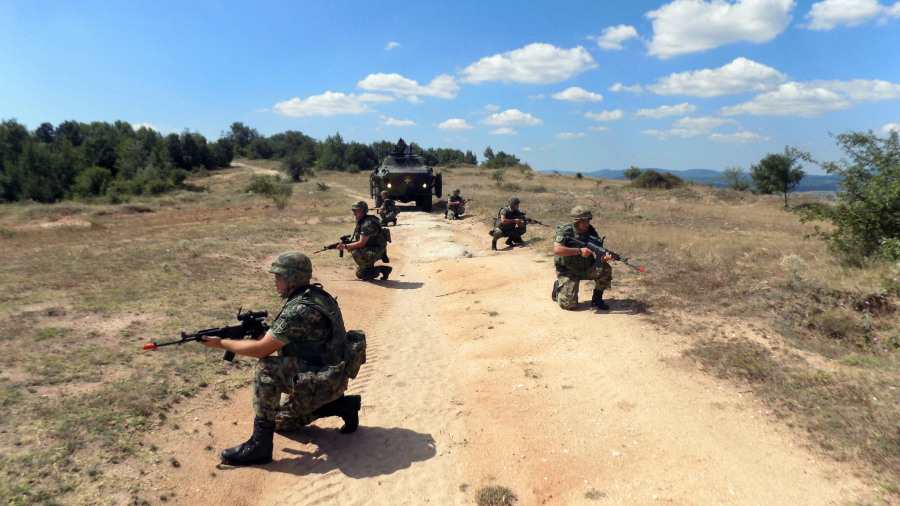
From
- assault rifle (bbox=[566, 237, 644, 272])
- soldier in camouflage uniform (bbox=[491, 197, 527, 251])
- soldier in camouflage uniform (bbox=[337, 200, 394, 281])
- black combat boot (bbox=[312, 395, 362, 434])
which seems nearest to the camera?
black combat boot (bbox=[312, 395, 362, 434])

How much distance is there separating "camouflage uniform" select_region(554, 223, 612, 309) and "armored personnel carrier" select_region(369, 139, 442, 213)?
41.1 feet

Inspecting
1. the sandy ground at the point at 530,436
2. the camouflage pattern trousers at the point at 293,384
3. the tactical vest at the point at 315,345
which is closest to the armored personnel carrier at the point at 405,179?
the sandy ground at the point at 530,436

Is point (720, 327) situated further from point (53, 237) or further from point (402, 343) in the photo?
point (53, 237)

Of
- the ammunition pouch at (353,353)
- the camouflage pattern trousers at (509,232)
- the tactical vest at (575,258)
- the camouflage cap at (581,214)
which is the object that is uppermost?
the camouflage cap at (581,214)

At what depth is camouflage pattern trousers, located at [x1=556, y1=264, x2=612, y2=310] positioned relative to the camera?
6.75 metres

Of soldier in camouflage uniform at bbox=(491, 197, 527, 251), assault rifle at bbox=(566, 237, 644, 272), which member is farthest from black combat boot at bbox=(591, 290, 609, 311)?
soldier in camouflage uniform at bbox=(491, 197, 527, 251)

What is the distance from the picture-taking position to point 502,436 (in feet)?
13.3

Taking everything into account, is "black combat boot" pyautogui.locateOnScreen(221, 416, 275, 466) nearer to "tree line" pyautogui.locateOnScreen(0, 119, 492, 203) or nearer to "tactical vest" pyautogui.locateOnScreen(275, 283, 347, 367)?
"tactical vest" pyautogui.locateOnScreen(275, 283, 347, 367)

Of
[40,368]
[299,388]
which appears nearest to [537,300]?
[299,388]

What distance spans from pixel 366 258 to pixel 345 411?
534 centimetres

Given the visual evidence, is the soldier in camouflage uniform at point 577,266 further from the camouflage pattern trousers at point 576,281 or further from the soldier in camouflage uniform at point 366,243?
the soldier in camouflage uniform at point 366,243

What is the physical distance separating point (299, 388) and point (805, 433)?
3689 millimetres

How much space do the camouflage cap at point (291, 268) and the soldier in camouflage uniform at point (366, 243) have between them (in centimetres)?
519

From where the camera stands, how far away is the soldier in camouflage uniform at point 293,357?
→ 135 inches
